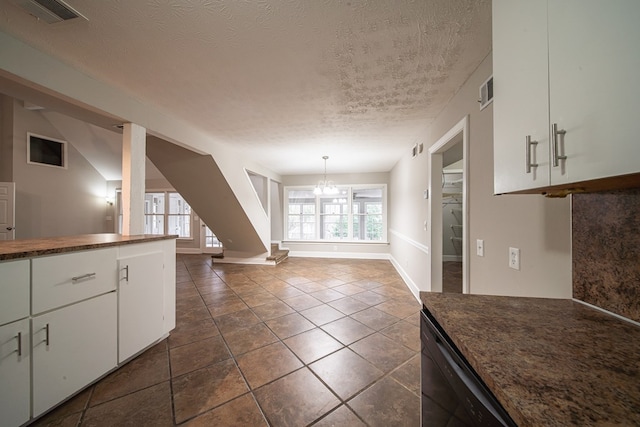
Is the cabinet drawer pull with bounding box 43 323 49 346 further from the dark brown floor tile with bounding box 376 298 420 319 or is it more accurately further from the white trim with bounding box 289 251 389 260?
the white trim with bounding box 289 251 389 260

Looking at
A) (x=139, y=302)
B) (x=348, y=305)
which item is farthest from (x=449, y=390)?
(x=348, y=305)

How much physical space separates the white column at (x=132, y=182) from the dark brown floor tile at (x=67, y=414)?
1.26 meters

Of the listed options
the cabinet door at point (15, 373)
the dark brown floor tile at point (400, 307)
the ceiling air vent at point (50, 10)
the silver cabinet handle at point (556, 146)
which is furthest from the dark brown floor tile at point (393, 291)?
the ceiling air vent at point (50, 10)

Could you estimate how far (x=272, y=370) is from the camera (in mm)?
1717

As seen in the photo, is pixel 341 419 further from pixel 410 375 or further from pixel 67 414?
pixel 67 414

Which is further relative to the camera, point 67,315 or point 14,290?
point 67,315

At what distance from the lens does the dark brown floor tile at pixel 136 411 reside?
1288 millimetres

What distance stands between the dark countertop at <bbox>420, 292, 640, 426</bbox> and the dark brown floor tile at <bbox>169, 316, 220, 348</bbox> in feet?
7.26

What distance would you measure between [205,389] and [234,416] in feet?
1.14

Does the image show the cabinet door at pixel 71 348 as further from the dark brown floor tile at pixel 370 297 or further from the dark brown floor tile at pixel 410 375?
the dark brown floor tile at pixel 370 297

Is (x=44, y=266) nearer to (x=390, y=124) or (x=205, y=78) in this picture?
(x=205, y=78)

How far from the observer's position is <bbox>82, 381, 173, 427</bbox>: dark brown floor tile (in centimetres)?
129

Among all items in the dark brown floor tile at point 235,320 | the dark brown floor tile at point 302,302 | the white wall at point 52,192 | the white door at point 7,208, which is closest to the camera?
the dark brown floor tile at point 235,320

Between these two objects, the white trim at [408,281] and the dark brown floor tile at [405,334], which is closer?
the dark brown floor tile at [405,334]
